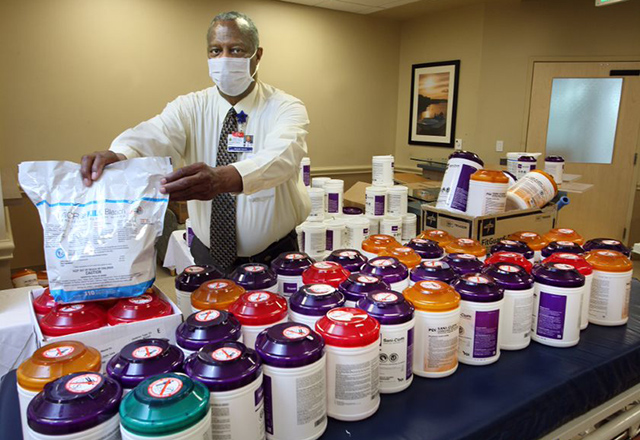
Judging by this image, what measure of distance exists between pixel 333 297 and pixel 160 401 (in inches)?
17.3

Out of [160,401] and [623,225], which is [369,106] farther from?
[160,401]

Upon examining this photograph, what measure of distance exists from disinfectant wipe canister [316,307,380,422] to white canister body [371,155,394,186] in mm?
2263

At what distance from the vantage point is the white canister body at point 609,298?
1270mm

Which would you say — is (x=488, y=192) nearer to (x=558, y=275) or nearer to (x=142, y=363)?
(x=558, y=275)

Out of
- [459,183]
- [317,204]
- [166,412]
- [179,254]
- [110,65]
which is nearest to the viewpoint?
[166,412]

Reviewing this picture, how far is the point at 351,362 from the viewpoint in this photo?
32.2 inches

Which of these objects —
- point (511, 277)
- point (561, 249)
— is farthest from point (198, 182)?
point (561, 249)

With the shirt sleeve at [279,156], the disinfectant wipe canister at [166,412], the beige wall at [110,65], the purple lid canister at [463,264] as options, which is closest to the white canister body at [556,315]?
the purple lid canister at [463,264]

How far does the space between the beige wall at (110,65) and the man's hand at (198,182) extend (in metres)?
3.23

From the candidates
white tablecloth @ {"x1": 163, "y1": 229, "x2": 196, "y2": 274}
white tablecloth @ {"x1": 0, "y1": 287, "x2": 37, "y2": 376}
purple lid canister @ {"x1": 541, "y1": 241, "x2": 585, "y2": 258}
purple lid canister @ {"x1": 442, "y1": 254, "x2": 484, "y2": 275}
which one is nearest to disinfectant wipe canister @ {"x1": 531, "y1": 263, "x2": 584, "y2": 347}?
purple lid canister @ {"x1": 442, "y1": 254, "x2": 484, "y2": 275}

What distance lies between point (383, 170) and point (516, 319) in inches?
79.6

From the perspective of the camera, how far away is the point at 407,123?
580 cm

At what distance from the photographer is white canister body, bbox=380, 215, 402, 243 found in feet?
9.18

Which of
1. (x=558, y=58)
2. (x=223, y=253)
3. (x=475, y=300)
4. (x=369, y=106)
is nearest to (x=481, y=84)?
(x=558, y=58)
